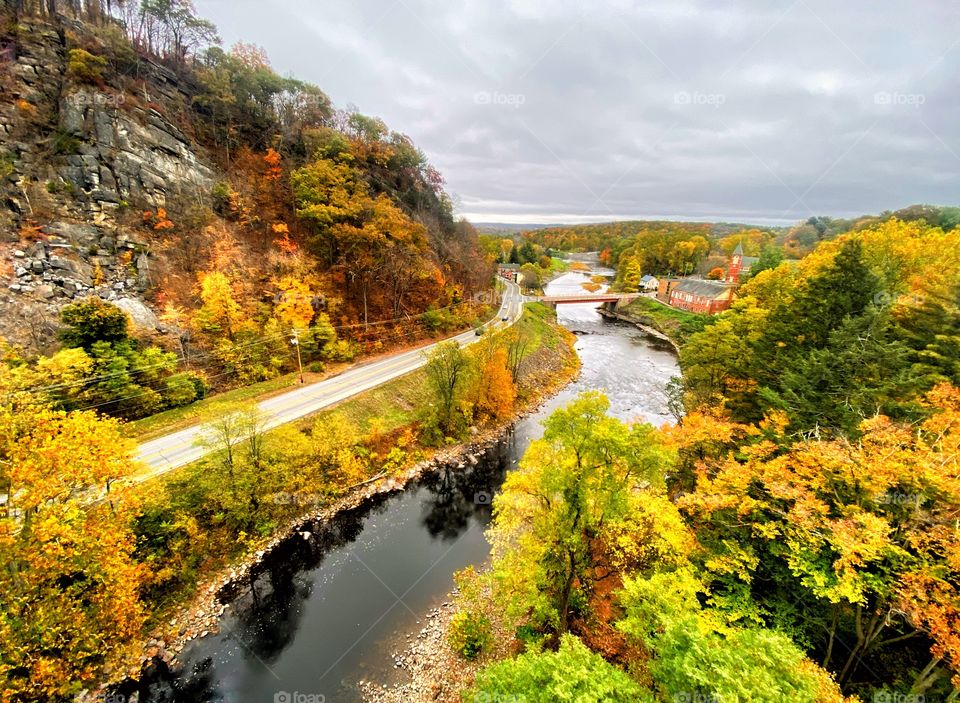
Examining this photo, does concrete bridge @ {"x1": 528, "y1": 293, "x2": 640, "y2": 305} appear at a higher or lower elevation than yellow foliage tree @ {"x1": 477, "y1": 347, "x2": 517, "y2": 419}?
higher

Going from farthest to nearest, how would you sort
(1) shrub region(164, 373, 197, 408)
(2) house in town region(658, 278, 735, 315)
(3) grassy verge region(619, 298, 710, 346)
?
(2) house in town region(658, 278, 735, 315) → (3) grassy verge region(619, 298, 710, 346) → (1) shrub region(164, 373, 197, 408)

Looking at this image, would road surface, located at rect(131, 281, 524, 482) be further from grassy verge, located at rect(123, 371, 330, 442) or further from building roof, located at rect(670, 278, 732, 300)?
building roof, located at rect(670, 278, 732, 300)

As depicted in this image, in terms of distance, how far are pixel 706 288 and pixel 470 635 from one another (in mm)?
65488

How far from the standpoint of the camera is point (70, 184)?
25438 mm

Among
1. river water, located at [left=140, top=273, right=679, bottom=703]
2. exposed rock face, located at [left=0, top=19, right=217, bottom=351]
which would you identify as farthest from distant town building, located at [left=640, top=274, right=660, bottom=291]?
exposed rock face, located at [left=0, top=19, right=217, bottom=351]

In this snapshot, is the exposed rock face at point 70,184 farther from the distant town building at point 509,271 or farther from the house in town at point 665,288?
the house in town at point 665,288

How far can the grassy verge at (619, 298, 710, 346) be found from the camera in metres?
56.5

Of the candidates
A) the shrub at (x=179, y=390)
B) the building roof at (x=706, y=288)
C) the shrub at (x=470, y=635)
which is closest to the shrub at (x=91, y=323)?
the shrub at (x=179, y=390)

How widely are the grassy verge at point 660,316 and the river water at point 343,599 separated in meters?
42.7

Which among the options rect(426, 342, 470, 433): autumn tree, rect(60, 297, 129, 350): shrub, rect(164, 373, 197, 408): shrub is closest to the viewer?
rect(60, 297, 129, 350): shrub

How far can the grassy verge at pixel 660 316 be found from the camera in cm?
5646

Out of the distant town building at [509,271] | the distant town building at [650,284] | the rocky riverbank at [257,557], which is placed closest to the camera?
the rocky riverbank at [257,557]

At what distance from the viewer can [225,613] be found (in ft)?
48.9

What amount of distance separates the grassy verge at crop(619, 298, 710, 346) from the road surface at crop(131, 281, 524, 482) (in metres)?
34.9
